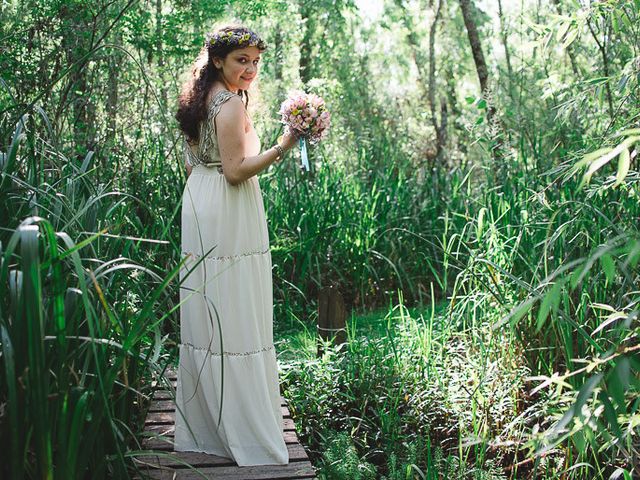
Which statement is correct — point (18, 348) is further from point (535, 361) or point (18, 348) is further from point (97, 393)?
point (535, 361)

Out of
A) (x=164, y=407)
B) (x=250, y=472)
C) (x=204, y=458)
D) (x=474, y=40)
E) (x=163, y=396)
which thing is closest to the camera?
(x=250, y=472)

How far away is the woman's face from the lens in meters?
3.25

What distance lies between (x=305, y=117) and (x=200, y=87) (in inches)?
19.0

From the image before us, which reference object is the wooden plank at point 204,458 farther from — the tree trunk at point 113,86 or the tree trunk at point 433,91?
the tree trunk at point 433,91

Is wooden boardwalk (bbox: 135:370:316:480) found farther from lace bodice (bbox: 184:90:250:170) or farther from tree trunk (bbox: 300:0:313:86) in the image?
tree trunk (bbox: 300:0:313:86)

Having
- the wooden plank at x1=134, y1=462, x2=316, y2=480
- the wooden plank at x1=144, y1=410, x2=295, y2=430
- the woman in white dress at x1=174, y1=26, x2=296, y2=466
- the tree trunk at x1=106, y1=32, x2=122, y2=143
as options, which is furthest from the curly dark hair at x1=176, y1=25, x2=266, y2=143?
the tree trunk at x1=106, y1=32, x2=122, y2=143

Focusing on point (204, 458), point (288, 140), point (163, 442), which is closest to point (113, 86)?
point (288, 140)

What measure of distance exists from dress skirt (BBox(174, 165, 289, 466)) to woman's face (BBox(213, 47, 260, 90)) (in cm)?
38

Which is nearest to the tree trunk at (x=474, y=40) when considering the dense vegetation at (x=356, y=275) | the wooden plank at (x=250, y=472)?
the dense vegetation at (x=356, y=275)

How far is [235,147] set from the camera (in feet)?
10.4

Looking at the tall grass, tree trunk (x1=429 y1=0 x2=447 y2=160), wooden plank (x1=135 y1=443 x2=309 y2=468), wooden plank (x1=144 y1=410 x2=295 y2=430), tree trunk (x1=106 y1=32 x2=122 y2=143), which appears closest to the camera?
the tall grass

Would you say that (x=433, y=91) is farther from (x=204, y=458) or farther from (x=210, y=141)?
(x=204, y=458)

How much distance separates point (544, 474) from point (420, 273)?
3443 millimetres

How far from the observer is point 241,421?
3.21 metres
